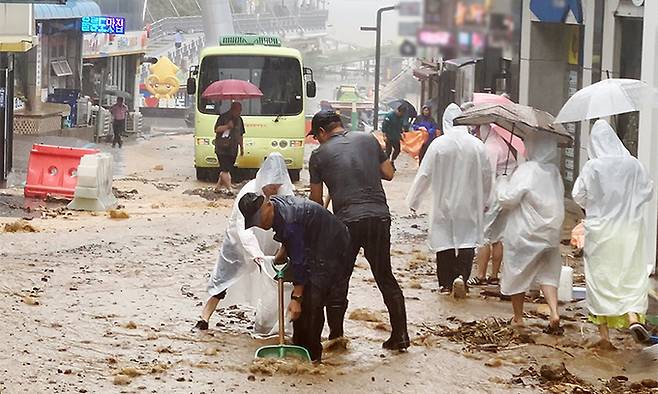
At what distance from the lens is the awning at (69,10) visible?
1332 inches

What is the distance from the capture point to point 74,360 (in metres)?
8.61

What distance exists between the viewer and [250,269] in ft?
31.1

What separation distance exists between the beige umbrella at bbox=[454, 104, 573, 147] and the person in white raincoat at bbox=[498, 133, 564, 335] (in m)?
0.12

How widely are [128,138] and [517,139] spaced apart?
2758 centimetres

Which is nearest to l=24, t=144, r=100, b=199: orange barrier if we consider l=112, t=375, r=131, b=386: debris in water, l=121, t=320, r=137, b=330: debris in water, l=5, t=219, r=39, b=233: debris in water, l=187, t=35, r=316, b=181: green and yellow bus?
l=5, t=219, r=39, b=233: debris in water

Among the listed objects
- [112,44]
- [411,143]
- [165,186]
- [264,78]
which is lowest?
[165,186]

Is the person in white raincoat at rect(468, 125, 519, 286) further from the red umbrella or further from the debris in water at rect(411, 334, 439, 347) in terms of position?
the red umbrella

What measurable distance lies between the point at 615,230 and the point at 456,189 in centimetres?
248

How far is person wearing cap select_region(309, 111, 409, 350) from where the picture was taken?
8.98m

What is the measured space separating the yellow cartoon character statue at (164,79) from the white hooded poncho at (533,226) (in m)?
45.4

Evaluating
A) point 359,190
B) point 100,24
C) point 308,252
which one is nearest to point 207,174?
point 100,24

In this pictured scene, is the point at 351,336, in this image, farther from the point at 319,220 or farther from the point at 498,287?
the point at 498,287

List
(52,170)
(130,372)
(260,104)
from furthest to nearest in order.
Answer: (260,104)
(52,170)
(130,372)

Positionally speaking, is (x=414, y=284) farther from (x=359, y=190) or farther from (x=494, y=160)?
(x=359, y=190)
